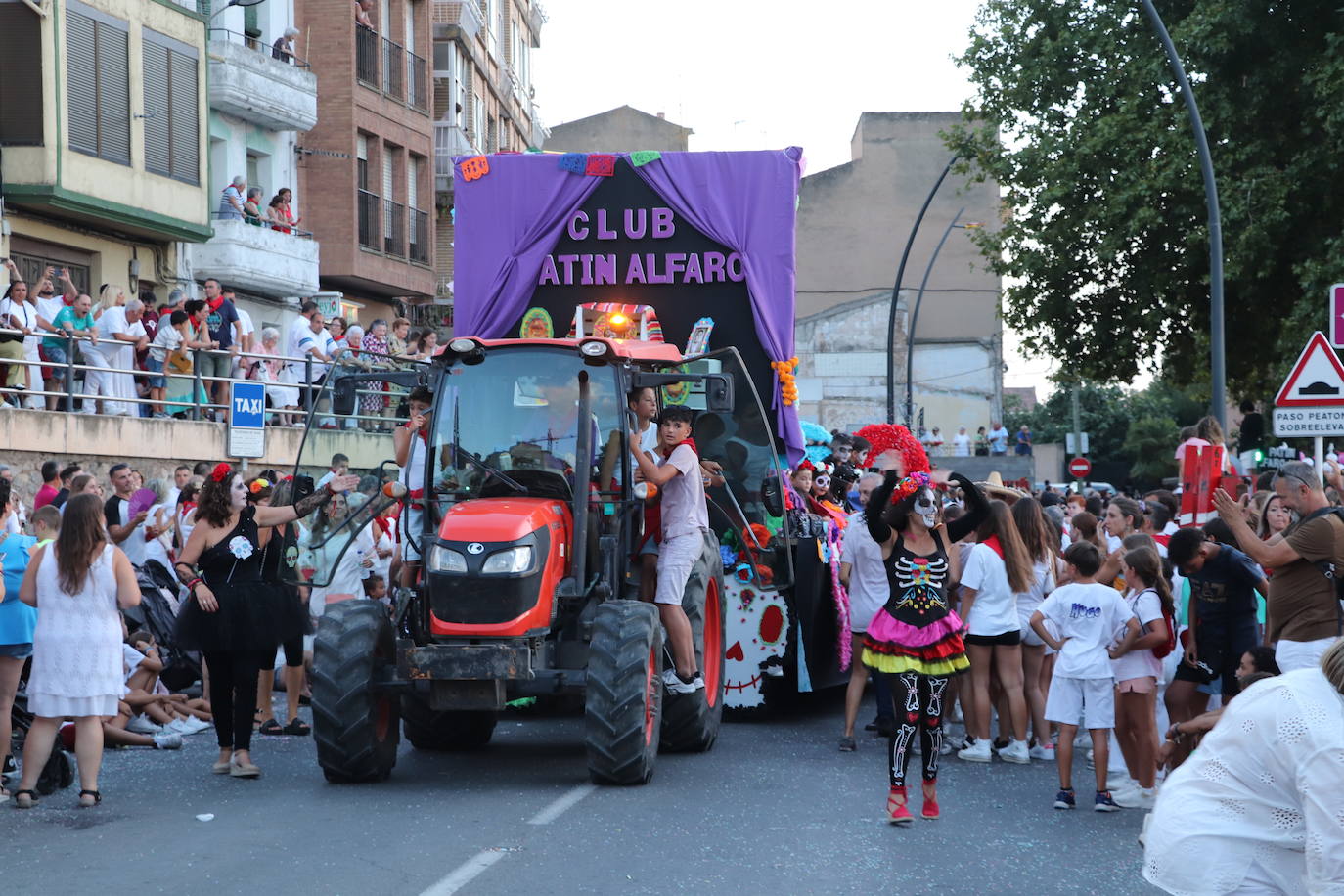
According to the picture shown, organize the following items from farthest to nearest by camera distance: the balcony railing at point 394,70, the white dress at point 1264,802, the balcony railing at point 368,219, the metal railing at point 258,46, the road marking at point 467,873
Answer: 1. the balcony railing at point 394,70
2. the balcony railing at point 368,219
3. the metal railing at point 258,46
4. the road marking at point 467,873
5. the white dress at point 1264,802

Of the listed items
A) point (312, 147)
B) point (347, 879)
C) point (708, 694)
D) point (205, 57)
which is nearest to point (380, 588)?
point (708, 694)

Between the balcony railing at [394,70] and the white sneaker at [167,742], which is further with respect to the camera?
the balcony railing at [394,70]

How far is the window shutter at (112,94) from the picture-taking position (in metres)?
25.8

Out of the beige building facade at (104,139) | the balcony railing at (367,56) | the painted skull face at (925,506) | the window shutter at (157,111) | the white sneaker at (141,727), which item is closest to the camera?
the painted skull face at (925,506)

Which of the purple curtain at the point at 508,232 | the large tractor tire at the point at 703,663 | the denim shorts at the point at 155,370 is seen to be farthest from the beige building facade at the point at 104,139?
the large tractor tire at the point at 703,663

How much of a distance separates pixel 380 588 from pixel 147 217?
47.8 ft

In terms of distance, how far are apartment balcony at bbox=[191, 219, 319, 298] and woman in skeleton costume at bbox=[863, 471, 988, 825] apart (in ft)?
75.9

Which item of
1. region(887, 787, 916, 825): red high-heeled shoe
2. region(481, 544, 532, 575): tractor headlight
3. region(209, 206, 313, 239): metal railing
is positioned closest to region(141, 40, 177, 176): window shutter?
region(209, 206, 313, 239): metal railing

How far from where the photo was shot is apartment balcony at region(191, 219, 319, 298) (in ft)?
100

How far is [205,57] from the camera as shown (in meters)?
28.8

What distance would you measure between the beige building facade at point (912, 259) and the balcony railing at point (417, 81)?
70.4 ft

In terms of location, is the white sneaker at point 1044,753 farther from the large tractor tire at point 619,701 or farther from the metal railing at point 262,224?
the metal railing at point 262,224

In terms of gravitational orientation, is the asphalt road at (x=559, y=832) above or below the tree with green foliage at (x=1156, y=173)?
below

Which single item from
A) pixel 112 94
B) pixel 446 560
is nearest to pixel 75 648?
pixel 446 560
